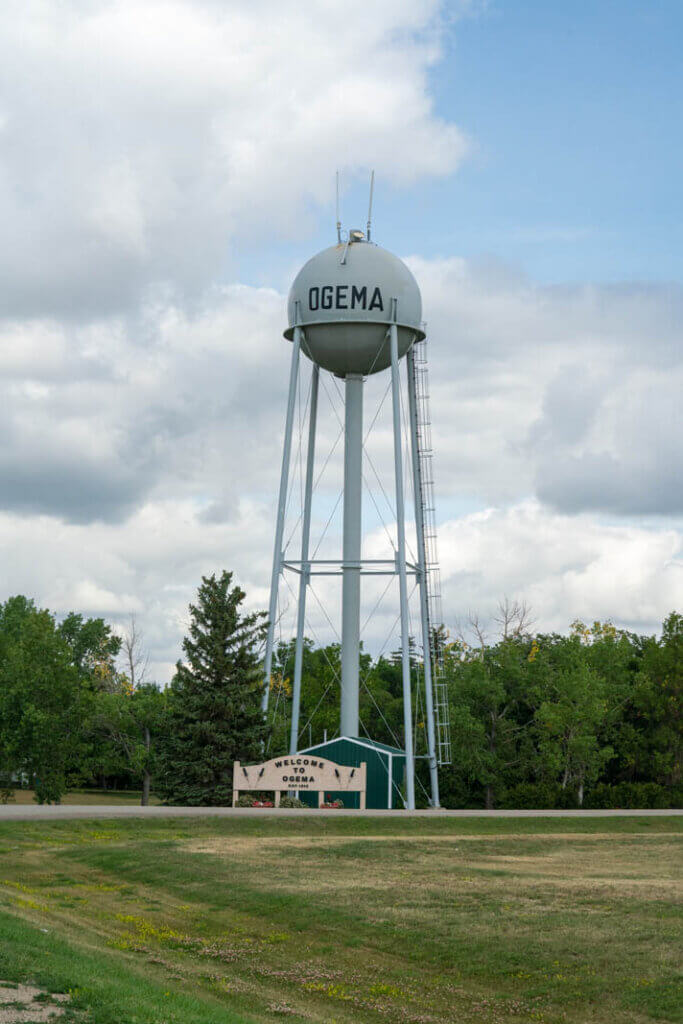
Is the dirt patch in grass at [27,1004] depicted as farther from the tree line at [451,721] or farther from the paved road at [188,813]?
the tree line at [451,721]

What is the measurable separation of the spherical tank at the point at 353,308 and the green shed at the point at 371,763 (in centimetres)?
1175

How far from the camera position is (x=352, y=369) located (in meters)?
37.9

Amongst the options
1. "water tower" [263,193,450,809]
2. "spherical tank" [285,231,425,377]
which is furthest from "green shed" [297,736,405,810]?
"spherical tank" [285,231,425,377]

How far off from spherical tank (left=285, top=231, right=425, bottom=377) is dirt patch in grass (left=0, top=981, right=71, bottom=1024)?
27.5 meters

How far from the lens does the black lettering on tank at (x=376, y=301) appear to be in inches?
1436

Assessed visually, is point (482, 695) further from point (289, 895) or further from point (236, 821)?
point (289, 895)

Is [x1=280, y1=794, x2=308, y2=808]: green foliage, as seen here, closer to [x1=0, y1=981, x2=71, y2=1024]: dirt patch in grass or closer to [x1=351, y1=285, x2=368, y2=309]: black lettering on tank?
[x1=351, y1=285, x2=368, y2=309]: black lettering on tank

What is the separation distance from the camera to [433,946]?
619 inches

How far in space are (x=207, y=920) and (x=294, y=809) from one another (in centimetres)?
1395

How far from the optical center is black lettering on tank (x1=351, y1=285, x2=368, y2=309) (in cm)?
3644

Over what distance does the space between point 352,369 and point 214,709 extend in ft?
37.7

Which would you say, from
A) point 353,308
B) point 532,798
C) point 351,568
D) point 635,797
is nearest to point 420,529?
point 351,568

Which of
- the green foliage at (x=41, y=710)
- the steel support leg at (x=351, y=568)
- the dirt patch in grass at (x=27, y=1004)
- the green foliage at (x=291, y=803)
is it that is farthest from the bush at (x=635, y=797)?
the dirt patch in grass at (x=27, y=1004)

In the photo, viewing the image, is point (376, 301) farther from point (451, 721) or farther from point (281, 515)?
point (451, 721)
